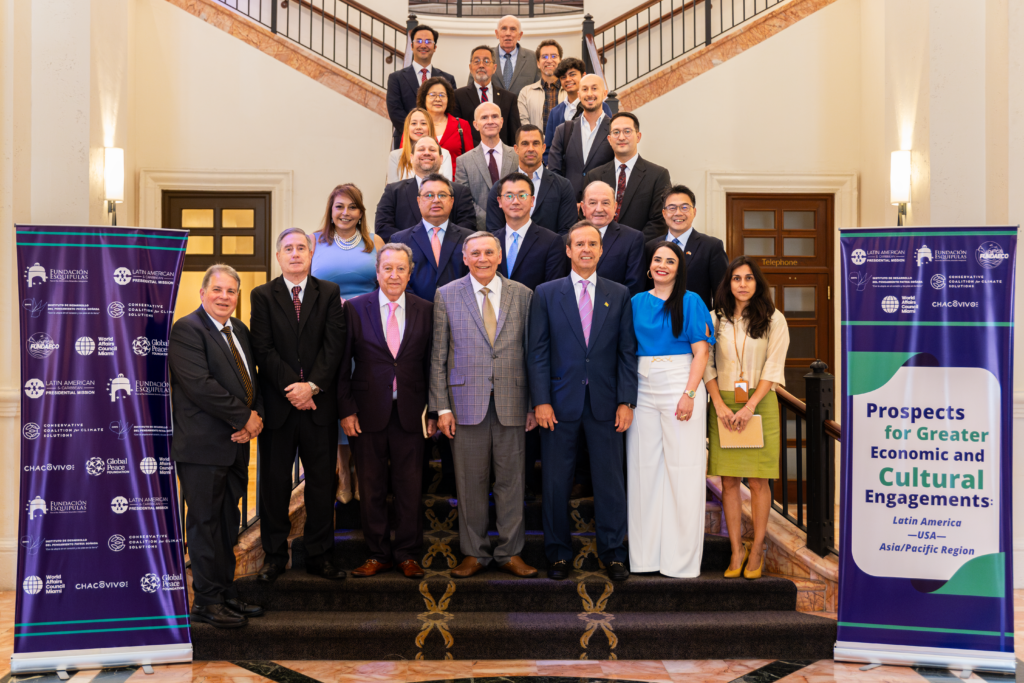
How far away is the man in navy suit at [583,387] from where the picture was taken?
154 inches

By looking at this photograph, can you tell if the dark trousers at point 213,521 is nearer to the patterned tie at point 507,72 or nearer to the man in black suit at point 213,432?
the man in black suit at point 213,432

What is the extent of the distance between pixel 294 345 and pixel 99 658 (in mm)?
1633

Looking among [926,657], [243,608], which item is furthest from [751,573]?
[243,608]

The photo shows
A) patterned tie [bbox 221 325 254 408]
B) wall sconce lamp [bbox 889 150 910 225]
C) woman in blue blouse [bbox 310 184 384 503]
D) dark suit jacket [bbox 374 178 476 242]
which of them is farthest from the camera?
wall sconce lamp [bbox 889 150 910 225]

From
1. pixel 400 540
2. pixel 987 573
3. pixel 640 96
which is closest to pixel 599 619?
pixel 400 540

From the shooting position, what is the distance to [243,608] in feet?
12.3

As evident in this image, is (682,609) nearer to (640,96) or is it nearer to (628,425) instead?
(628,425)

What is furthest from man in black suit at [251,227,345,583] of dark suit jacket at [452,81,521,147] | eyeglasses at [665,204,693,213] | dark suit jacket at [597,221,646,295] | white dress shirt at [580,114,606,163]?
dark suit jacket at [452,81,521,147]

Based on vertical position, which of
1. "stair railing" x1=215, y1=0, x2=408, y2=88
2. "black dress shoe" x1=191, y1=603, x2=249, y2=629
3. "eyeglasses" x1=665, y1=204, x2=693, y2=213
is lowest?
"black dress shoe" x1=191, y1=603, x2=249, y2=629

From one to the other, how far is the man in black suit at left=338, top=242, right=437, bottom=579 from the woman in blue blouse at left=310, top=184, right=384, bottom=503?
1.26 ft

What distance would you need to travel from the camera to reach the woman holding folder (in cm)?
394

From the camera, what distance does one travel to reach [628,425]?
3.94 m

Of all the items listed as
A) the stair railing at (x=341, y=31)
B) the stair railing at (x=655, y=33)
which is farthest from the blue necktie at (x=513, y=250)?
the stair railing at (x=341, y=31)

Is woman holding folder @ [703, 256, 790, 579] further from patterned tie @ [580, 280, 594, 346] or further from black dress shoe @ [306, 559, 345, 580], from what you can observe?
black dress shoe @ [306, 559, 345, 580]
